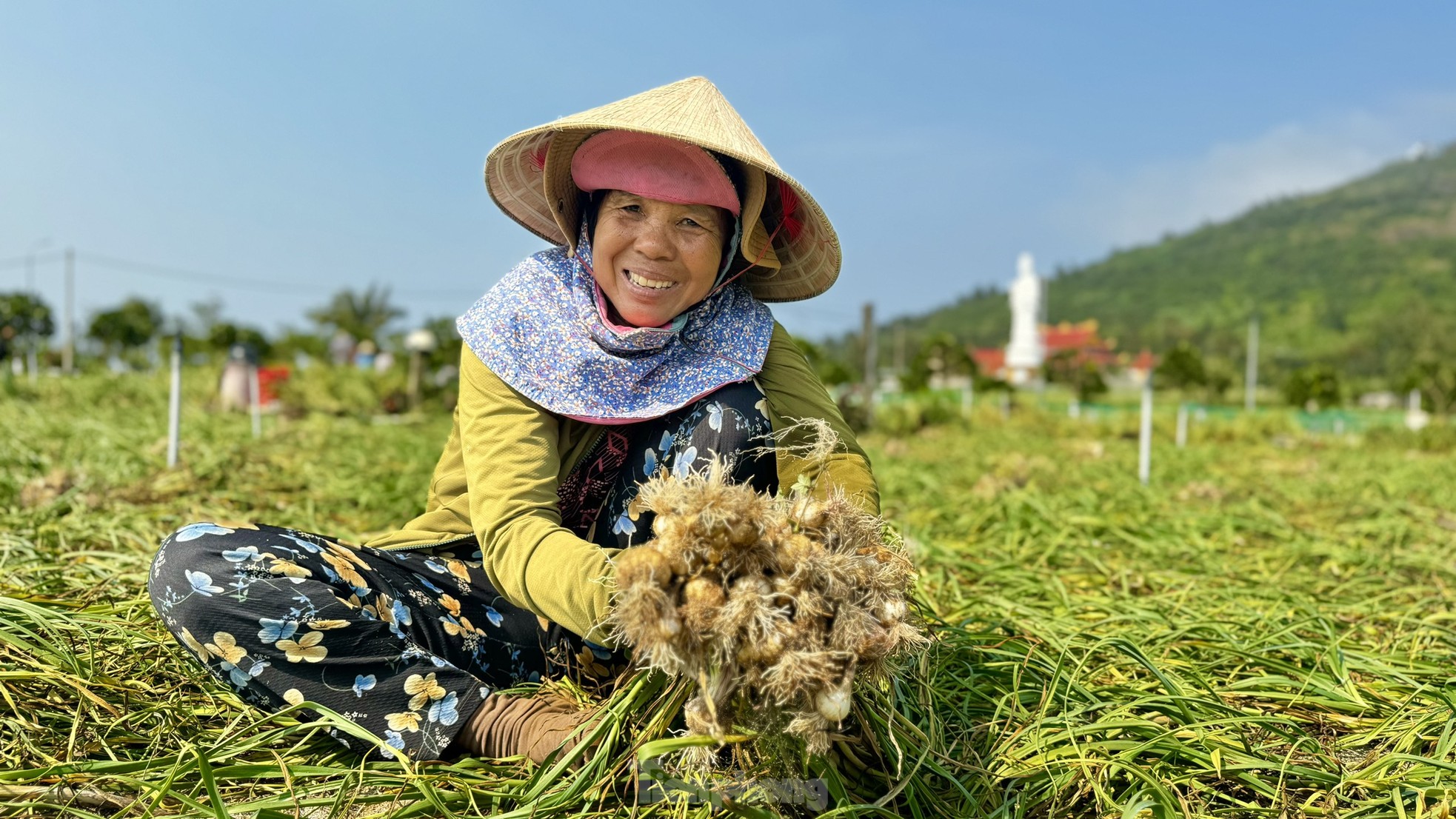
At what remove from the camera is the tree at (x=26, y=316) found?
27562 millimetres

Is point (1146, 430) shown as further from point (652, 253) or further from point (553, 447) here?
point (553, 447)

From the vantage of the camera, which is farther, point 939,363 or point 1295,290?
point 1295,290

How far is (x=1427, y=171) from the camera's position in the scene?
140 metres

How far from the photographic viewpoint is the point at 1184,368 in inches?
1177

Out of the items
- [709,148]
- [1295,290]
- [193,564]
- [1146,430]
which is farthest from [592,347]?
[1295,290]

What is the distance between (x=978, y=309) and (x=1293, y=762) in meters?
99.6

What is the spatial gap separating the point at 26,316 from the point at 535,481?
35189 millimetres

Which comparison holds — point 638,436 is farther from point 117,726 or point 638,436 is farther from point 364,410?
point 364,410

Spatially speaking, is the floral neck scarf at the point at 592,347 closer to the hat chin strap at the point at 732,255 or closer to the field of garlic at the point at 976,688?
the hat chin strap at the point at 732,255

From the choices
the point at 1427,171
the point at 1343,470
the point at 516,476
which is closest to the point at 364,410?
the point at 1343,470

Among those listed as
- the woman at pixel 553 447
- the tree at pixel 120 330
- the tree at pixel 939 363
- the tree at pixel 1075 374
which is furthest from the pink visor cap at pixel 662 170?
the tree at pixel 120 330

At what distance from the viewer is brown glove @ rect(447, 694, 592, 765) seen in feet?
4.70

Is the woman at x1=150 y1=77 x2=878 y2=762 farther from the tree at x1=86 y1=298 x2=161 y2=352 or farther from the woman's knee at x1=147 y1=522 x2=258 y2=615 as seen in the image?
the tree at x1=86 y1=298 x2=161 y2=352

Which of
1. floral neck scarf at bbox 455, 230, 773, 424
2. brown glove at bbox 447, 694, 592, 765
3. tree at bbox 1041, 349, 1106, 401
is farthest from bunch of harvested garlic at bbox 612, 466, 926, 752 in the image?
tree at bbox 1041, 349, 1106, 401
